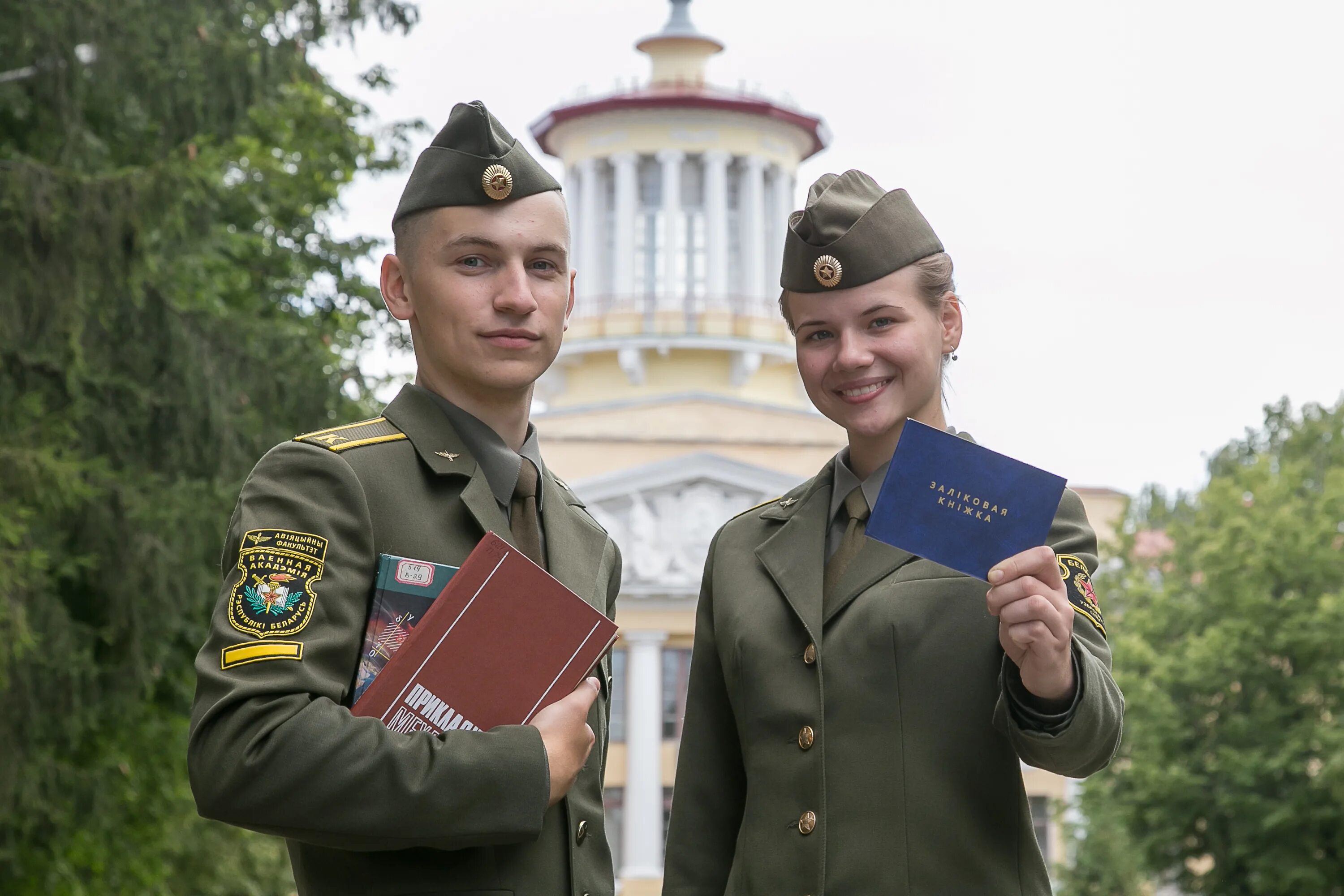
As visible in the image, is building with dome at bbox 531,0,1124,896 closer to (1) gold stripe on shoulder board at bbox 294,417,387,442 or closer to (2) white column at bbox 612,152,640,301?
(2) white column at bbox 612,152,640,301

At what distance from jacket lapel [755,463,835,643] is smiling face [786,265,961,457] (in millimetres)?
212

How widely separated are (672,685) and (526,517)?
36.4m

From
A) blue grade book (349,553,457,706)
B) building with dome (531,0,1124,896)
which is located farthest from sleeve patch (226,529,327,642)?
building with dome (531,0,1124,896)

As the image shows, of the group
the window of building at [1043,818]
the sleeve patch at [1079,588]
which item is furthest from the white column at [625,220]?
the sleeve patch at [1079,588]

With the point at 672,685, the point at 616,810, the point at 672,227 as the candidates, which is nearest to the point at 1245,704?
the point at 672,685

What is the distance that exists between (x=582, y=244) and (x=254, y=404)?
36.7 meters

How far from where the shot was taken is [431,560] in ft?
10.8

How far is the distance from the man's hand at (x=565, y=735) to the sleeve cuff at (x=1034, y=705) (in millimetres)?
692

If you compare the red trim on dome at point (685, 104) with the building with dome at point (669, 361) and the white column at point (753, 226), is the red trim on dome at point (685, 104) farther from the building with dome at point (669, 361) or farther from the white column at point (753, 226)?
the white column at point (753, 226)

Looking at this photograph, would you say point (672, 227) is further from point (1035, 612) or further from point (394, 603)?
point (1035, 612)

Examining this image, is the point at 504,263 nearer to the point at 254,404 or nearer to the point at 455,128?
the point at 455,128

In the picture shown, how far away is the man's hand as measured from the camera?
3.10 meters

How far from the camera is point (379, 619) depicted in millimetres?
3180

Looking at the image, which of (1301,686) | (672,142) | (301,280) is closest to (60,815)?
(301,280)
